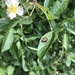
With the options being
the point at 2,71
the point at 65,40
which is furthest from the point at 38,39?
the point at 2,71

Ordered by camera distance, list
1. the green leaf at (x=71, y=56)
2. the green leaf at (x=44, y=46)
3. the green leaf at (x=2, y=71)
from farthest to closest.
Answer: the green leaf at (x=71, y=56)
the green leaf at (x=2, y=71)
the green leaf at (x=44, y=46)

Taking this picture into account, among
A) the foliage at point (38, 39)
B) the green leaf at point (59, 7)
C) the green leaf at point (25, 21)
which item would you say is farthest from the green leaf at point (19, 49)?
the green leaf at point (59, 7)

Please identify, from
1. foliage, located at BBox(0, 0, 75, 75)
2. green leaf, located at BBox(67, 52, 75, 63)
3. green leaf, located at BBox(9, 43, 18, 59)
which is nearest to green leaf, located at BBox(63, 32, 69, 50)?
foliage, located at BBox(0, 0, 75, 75)

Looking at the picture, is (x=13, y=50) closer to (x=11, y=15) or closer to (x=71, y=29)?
(x=11, y=15)

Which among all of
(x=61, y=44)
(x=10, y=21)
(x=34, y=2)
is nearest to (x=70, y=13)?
(x=61, y=44)

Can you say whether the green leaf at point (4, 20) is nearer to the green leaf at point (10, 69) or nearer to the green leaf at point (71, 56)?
the green leaf at point (10, 69)

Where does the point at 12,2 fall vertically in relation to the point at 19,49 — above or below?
above

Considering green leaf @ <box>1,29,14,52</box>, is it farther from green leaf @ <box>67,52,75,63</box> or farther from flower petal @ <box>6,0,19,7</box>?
green leaf @ <box>67,52,75,63</box>
